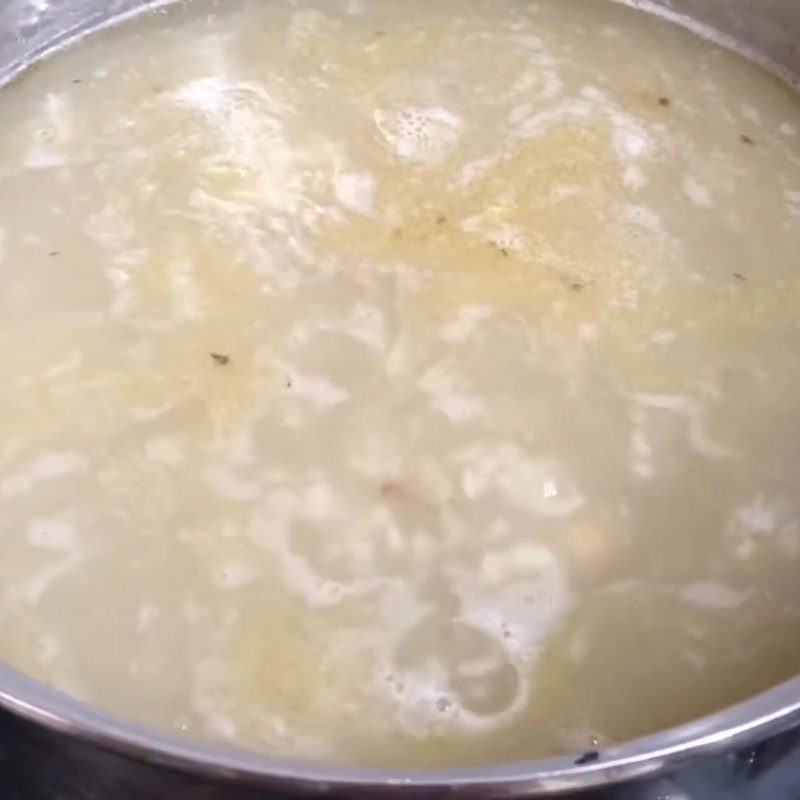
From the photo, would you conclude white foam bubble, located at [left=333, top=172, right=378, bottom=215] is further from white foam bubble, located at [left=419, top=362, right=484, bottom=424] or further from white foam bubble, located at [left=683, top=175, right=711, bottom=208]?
white foam bubble, located at [left=683, top=175, right=711, bottom=208]

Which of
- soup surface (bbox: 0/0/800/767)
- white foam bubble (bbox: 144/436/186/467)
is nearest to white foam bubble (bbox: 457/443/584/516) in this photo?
soup surface (bbox: 0/0/800/767)

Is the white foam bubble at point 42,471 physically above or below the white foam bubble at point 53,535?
above

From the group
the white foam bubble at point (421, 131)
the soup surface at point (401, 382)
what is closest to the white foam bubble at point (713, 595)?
the soup surface at point (401, 382)

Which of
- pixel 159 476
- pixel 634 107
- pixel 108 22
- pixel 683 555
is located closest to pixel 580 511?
pixel 683 555

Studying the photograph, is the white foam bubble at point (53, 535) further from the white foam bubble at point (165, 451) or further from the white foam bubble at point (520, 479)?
the white foam bubble at point (520, 479)

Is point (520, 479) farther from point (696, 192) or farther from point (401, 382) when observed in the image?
point (696, 192)

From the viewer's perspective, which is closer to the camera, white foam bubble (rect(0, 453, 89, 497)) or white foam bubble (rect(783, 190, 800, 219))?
white foam bubble (rect(0, 453, 89, 497))
